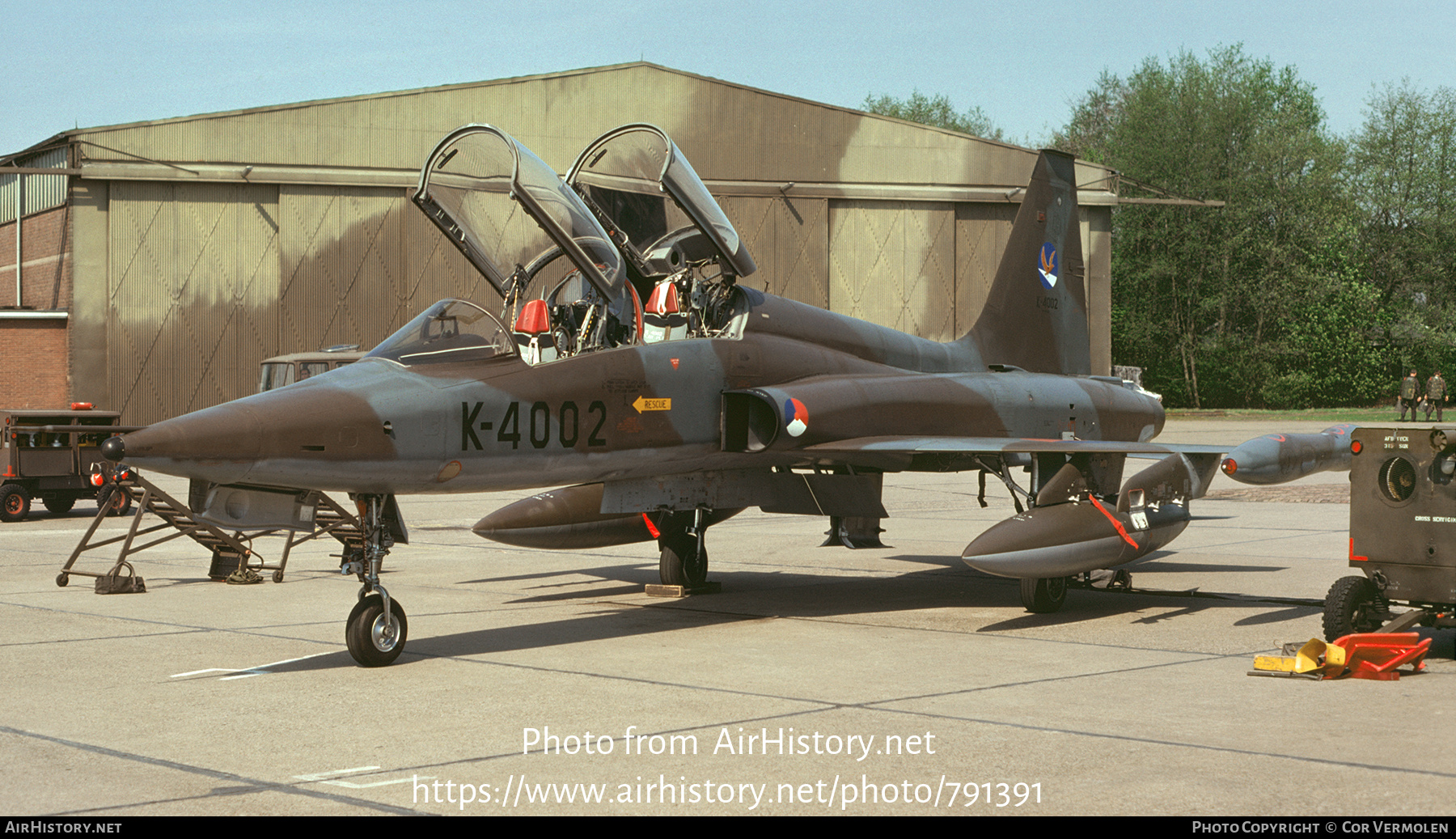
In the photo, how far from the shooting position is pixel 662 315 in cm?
1046

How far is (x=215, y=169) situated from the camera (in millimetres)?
32781

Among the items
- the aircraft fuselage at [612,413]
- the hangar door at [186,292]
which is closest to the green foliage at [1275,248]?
the hangar door at [186,292]

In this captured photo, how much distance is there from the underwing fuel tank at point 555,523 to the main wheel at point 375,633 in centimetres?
362

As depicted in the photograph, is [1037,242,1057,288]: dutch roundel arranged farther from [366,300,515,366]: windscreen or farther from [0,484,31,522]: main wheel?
[0,484,31,522]: main wheel

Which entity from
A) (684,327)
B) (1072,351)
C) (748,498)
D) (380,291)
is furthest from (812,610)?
(380,291)

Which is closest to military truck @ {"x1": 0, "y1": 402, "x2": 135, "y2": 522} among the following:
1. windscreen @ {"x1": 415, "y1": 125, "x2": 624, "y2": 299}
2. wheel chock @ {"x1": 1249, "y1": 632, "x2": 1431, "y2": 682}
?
windscreen @ {"x1": 415, "y1": 125, "x2": 624, "y2": 299}

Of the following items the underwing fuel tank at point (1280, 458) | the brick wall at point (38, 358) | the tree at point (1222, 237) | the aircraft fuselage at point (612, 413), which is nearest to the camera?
the aircraft fuselage at point (612, 413)

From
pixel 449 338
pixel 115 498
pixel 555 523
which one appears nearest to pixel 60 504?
pixel 115 498

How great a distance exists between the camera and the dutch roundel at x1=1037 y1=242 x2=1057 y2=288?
14969mm

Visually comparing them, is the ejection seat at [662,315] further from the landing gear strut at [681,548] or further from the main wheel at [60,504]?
the main wheel at [60,504]

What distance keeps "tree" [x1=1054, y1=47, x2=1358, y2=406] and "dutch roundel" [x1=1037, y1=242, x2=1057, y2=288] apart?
47286mm

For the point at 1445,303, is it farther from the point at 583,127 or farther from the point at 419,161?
the point at 419,161

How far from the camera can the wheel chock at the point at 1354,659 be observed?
24.3 feet

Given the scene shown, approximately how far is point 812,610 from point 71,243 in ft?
92.3
